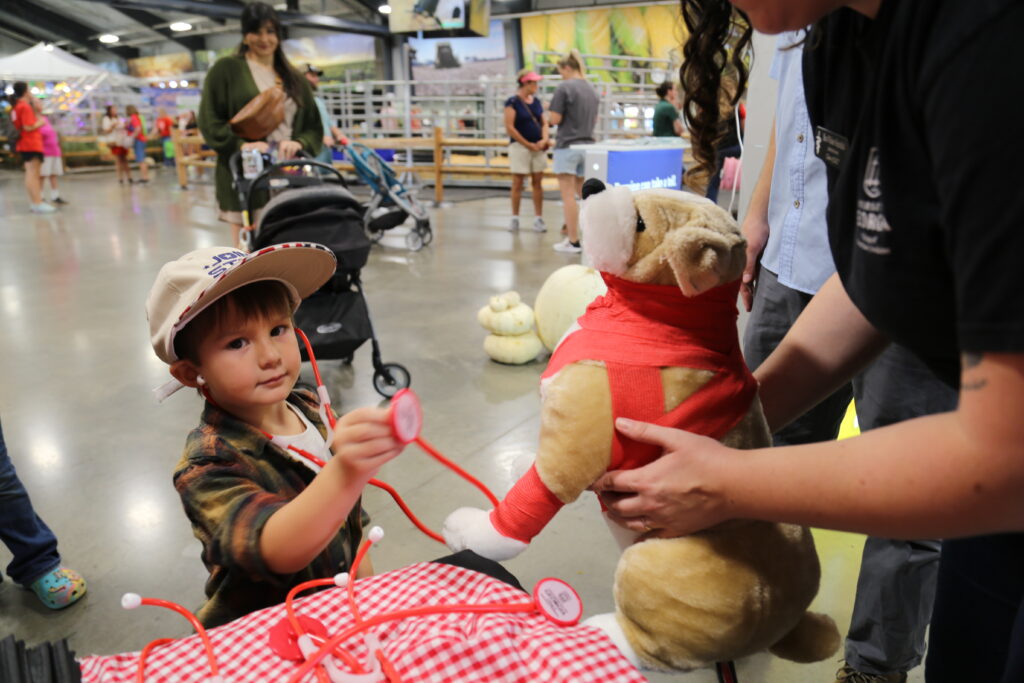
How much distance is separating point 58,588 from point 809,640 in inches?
73.1

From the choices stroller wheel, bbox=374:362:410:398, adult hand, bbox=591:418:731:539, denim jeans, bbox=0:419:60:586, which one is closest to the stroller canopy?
stroller wheel, bbox=374:362:410:398

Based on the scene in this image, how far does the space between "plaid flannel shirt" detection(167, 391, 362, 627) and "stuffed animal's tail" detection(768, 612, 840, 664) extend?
71 cm

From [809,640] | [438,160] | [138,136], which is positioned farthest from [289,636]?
[138,136]

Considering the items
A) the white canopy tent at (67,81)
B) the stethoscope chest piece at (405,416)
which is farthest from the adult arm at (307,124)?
the white canopy tent at (67,81)

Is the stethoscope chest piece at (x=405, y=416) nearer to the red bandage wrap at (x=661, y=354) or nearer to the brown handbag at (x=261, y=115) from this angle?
the red bandage wrap at (x=661, y=354)

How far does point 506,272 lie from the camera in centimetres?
549

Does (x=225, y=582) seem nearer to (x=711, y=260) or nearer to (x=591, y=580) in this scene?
(x=711, y=260)

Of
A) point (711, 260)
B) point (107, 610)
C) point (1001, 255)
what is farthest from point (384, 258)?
point (1001, 255)

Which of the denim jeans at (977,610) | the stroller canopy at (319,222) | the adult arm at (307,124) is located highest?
the adult arm at (307,124)

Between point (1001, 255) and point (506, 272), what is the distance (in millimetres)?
5091

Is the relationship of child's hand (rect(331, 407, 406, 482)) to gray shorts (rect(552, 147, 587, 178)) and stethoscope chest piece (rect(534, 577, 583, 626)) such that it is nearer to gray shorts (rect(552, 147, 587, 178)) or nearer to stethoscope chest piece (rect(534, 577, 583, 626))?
stethoscope chest piece (rect(534, 577, 583, 626))

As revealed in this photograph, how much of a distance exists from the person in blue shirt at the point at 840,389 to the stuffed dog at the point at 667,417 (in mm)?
420

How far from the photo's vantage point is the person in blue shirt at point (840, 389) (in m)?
1.30

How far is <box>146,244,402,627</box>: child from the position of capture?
936 millimetres
